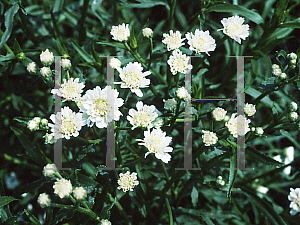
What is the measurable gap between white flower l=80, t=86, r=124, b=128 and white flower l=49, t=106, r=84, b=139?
0.26ft

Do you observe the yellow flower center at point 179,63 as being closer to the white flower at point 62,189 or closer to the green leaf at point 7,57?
the white flower at point 62,189

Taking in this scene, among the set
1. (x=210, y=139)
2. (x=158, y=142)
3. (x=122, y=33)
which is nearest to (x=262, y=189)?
(x=210, y=139)

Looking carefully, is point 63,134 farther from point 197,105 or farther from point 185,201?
point 185,201

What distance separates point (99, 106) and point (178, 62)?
713 millimetres

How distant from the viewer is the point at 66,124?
7.27ft

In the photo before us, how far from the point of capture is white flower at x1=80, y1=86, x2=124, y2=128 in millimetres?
2168

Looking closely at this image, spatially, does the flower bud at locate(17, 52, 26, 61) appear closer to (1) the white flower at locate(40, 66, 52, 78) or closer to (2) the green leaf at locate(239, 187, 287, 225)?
(1) the white flower at locate(40, 66, 52, 78)

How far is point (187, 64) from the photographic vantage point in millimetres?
2461

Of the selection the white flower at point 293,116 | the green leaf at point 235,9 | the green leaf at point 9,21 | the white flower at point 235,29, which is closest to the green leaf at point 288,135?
the white flower at point 293,116

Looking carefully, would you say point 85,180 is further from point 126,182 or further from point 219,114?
point 219,114

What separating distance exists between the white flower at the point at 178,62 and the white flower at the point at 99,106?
53 centimetres

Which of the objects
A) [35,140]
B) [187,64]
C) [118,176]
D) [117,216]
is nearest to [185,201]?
[117,216]

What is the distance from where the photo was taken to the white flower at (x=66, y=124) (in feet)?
7.29

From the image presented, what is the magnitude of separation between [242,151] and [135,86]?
947 mm
